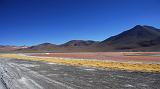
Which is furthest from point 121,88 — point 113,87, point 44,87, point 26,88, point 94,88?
point 26,88

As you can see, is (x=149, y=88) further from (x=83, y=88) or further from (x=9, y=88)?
(x=9, y=88)

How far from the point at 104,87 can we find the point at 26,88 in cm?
551

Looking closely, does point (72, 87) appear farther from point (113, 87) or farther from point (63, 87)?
point (113, 87)

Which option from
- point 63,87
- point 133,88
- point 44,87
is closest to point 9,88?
point 44,87

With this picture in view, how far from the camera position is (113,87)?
20.7 metres

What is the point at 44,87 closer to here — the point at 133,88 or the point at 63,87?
the point at 63,87

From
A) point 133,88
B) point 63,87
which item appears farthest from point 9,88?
point 133,88

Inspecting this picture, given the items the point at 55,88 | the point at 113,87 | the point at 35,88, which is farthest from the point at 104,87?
the point at 35,88

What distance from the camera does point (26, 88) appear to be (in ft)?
66.5

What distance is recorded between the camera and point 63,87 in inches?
810

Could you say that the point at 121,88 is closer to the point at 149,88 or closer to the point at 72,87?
the point at 149,88

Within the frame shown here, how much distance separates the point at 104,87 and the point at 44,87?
4.26 meters

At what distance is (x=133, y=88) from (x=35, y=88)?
6.89 metres

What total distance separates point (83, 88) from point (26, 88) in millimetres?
3995
